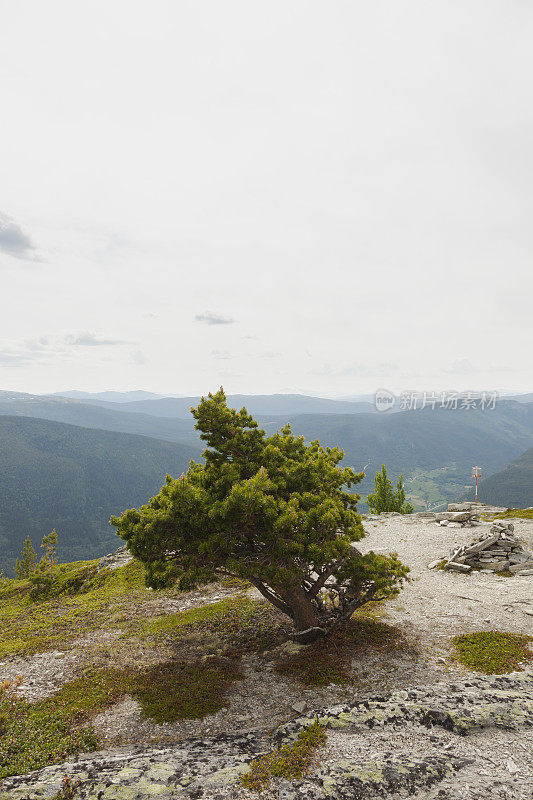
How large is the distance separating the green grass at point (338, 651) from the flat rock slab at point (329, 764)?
8.96 ft

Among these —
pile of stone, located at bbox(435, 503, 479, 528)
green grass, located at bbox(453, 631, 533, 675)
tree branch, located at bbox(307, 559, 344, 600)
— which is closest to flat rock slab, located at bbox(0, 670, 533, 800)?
green grass, located at bbox(453, 631, 533, 675)

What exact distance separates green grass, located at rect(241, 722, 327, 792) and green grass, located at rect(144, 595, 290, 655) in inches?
293

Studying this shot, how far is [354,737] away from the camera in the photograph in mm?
10875

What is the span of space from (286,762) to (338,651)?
7.03 m

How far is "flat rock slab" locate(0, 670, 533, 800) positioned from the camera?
9289 mm

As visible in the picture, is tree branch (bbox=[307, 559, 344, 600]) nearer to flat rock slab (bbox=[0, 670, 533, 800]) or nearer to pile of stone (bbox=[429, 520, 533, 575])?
flat rock slab (bbox=[0, 670, 533, 800])

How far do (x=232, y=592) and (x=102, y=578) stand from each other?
15411 millimetres

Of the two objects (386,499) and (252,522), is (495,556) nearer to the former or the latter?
(252,522)

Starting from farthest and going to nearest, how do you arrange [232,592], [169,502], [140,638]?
[232,592]
[140,638]
[169,502]

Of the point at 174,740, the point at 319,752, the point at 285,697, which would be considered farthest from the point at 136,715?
the point at 319,752

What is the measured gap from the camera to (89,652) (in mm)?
18641

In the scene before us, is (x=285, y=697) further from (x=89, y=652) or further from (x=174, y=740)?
(x=89, y=652)

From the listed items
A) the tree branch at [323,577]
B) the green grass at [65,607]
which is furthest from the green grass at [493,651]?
the green grass at [65,607]

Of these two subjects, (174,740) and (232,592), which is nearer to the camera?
(174,740)
